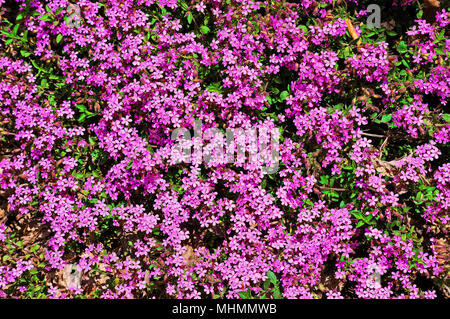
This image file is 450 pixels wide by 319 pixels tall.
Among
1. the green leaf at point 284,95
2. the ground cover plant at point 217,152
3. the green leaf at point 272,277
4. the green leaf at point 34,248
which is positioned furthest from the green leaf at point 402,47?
the green leaf at point 34,248

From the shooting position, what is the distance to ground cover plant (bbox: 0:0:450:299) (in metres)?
4.01

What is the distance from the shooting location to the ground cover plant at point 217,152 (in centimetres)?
401

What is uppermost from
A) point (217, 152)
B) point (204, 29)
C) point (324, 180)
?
point (204, 29)

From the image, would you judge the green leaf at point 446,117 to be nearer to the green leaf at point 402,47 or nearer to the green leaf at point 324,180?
the green leaf at point 402,47

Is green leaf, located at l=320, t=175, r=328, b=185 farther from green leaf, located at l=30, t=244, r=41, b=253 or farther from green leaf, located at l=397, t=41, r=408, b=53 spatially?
green leaf, located at l=30, t=244, r=41, b=253

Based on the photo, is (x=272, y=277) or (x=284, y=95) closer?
(x=272, y=277)

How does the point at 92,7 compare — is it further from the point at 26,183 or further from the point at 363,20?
the point at 363,20

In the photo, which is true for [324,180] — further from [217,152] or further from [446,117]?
[446,117]

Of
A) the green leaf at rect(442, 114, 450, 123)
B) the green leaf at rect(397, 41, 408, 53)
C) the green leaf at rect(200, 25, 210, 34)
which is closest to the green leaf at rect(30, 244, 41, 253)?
the green leaf at rect(200, 25, 210, 34)

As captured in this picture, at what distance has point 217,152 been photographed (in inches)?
160

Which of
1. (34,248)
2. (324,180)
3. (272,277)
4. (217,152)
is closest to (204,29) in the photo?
(217,152)

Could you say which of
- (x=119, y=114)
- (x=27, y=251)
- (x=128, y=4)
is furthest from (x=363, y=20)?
(x=27, y=251)

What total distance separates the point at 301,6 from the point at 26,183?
3.92 m

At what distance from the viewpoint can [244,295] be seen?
3859 millimetres
